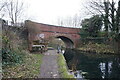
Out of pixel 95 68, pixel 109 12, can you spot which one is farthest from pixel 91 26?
pixel 95 68

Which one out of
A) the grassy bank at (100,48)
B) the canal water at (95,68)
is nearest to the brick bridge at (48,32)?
the grassy bank at (100,48)

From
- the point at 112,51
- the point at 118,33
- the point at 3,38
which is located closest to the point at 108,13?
the point at 118,33

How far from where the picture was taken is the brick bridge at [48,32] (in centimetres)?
1354

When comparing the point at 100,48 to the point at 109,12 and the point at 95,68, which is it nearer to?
the point at 109,12

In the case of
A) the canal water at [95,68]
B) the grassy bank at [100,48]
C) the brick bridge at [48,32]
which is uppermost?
the brick bridge at [48,32]

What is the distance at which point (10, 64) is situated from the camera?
19.3 feet

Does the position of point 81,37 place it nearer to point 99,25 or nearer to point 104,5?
point 99,25

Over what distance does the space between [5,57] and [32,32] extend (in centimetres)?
818

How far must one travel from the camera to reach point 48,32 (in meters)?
19.4

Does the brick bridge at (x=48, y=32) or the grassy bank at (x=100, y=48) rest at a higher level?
the brick bridge at (x=48, y=32)

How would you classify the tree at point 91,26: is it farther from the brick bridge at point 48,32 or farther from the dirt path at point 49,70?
the dirt path at point 49,70

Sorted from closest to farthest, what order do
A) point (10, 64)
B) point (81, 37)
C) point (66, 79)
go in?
point (66, 79), point (10, 64), point (81, 37)

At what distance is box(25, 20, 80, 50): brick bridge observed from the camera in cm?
1354

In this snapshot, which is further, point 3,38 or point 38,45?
point 38,45
